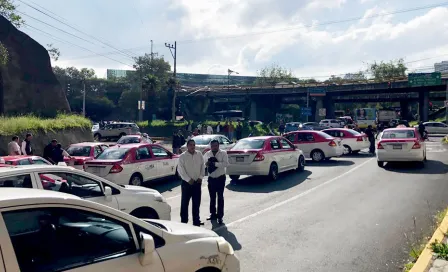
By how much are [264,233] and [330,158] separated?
14856mm

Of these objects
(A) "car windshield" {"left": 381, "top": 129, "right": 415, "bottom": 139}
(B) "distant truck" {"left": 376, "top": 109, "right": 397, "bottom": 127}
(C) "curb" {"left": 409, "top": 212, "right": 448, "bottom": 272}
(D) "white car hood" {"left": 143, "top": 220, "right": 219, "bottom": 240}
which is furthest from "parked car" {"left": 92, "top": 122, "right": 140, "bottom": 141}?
(D) "white car hood" {"left": 143, "top": 220, "right": 219, "bottom": 240}

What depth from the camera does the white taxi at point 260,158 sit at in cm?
1452

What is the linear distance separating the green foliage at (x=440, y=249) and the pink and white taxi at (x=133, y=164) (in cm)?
870

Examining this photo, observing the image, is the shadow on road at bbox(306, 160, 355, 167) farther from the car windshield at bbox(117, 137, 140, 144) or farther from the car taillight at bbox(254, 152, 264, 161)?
the car windshield at bbox(117, 137, 140, 144)

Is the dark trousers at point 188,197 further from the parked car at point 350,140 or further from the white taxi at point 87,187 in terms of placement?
the parked car at point 350,140

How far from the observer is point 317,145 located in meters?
20.7

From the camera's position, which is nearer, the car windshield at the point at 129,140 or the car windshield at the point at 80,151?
the car windshield at the point at 80,151

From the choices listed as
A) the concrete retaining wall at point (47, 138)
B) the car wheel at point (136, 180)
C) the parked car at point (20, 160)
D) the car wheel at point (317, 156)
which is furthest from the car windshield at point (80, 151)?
the car wheel at point (317, 156)

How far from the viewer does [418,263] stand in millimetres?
5969

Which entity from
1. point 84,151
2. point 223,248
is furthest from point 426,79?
point 223,248

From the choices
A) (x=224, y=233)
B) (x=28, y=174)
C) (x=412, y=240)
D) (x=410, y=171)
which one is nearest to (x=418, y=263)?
(x=412, y=240)

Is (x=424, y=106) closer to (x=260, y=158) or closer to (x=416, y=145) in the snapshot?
(x=416, y=145)

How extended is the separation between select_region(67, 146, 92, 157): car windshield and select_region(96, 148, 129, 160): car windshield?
1865 millimetres

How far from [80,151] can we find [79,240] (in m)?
12.5
